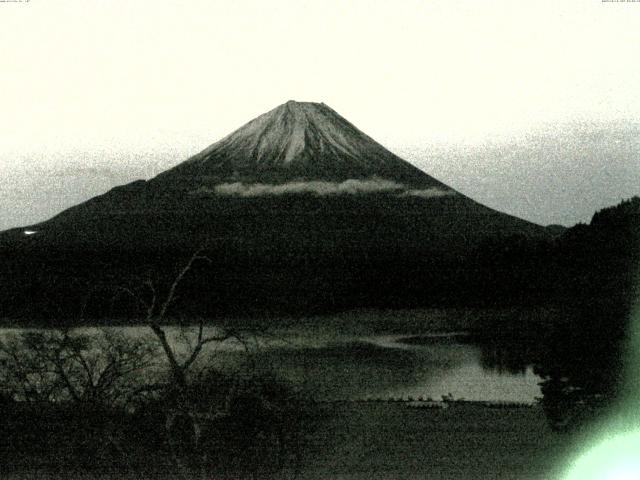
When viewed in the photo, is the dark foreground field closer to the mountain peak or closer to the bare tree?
the bare tree

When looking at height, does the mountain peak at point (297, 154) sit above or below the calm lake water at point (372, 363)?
above

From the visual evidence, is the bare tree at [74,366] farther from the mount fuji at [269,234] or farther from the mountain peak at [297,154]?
the mountain peak at [297,154]

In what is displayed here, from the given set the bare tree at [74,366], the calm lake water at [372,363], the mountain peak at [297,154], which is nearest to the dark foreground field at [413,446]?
the calm lake water at [372,363]

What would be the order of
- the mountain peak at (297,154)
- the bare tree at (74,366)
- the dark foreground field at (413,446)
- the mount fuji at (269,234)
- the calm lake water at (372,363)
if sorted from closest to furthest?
the dark foreground field at (413,446) → the bare tree at (74,366) → the calm lake water at (372,363) → the mount fuji at (269,234) → the mountain peak at (297,154)

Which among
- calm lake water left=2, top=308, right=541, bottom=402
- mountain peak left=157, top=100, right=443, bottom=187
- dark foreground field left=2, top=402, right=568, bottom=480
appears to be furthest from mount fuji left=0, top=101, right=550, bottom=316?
dark foreground field left=2, top=402, right=568, bottom=480

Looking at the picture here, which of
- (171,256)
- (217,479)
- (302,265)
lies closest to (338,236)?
(302,265)

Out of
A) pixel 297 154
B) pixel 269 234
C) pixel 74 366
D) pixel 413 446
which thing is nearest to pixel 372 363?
pixel 413 446
